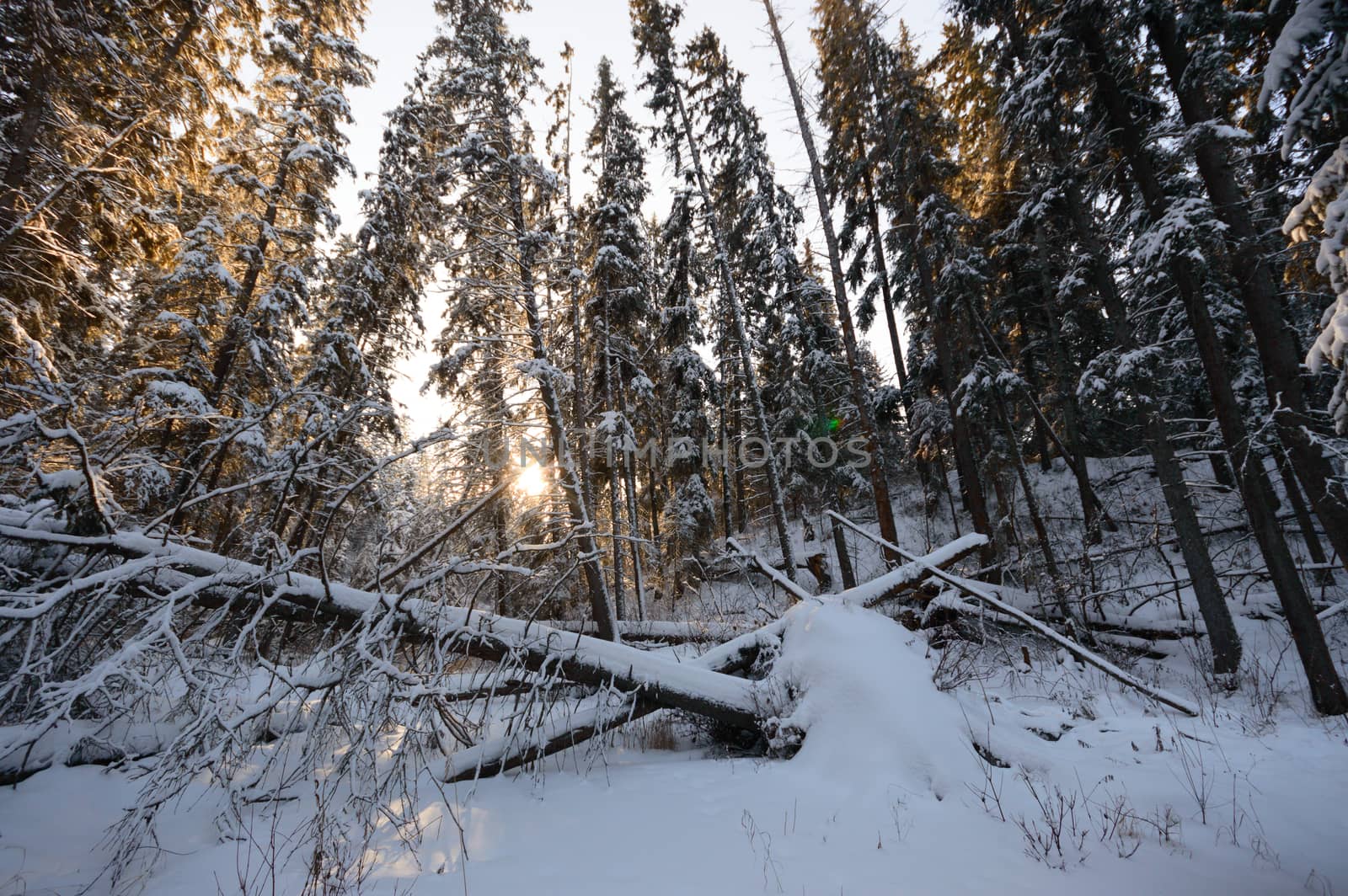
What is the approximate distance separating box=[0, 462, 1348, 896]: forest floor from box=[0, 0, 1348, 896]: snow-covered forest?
4cm

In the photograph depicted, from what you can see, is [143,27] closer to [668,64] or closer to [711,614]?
[668,64]

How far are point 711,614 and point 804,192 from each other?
10766 mm

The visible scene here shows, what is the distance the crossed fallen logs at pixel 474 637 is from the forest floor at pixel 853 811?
0.93ft

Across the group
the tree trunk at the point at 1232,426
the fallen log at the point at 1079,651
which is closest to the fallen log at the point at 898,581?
the fallen log at the point at 1079,651

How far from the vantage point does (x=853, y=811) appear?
3215 millimetres

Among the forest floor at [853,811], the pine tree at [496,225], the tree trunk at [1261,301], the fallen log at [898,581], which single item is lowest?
the forest floor at [853,811]

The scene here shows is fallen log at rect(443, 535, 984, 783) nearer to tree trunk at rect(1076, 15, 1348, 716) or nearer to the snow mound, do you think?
the snow mound

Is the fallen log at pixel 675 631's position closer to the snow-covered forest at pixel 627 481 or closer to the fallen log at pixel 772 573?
the snow-covered forest at pixel 627 481

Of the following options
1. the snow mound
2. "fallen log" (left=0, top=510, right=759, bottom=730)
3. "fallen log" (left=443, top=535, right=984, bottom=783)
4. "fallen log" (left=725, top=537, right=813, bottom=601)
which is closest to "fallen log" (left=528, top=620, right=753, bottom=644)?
"fallen log" (left=725, top=537, right=813, bottom=601)

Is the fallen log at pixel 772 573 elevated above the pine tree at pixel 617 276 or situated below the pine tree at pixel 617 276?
below

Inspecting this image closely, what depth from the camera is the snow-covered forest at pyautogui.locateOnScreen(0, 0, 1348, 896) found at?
3.04 meters

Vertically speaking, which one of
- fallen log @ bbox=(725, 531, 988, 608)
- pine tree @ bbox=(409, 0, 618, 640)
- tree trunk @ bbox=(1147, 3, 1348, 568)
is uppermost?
pine tree @ bbox=(409, 0, 618, 640)

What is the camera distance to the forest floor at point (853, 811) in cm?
255

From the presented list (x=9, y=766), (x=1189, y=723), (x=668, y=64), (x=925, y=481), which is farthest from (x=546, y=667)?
(x=925, y=481)
